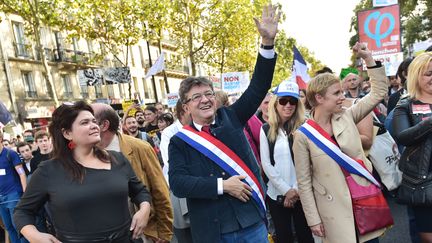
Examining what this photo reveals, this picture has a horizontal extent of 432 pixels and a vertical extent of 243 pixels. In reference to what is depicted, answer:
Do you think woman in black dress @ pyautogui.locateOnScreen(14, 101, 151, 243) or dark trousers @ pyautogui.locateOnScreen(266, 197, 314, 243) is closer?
woman in black dress @ pyautogui.locateOnScreen(14, 101, 151, 243)

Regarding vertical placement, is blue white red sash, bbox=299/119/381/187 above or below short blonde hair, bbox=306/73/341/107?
below

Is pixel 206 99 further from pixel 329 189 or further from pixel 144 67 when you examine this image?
pixel 144 67

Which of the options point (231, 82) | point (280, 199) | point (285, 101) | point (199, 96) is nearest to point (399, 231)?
point (280, 199)

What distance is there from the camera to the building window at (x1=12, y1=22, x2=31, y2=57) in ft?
84.6

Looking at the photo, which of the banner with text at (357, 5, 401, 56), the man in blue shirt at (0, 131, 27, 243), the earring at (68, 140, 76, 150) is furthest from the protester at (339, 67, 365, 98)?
the man in blue shirt at (0, 131, 27, 243)

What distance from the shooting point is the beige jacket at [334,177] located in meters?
2.96

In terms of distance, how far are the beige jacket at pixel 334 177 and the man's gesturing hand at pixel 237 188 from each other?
0.75 meters

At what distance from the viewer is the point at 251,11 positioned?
2595 cm

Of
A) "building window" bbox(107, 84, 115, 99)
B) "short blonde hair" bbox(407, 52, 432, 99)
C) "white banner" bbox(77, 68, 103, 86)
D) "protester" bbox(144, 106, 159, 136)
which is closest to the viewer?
"short blonde hair" bbox(407, 52, 432, 99)

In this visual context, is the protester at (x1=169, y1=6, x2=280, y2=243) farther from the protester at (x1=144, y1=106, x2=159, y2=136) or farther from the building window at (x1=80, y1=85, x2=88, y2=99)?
the building window at (x1=80, y1=85, x2=88, y2=99)

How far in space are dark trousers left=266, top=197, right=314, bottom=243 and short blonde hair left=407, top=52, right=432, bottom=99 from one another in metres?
1.55

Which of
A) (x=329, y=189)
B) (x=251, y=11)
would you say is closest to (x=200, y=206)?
(x=329, y=189)

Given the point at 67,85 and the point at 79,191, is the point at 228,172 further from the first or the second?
the point at 67,85

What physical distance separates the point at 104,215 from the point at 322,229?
1.70 metres
